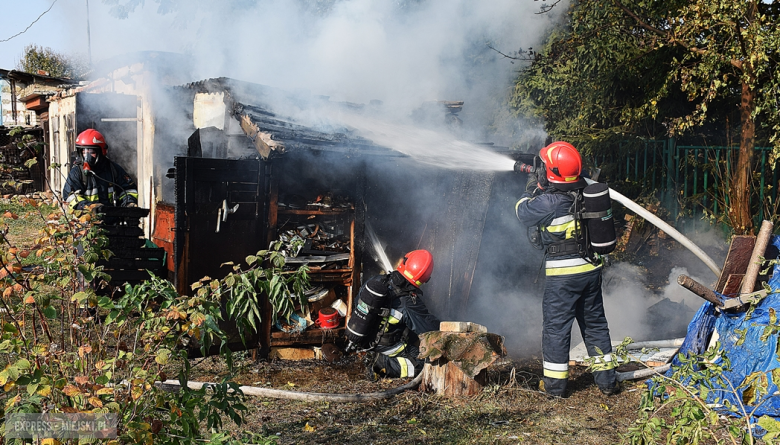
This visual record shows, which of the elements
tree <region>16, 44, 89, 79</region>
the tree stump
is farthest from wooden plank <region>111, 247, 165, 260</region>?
tree <region>16, 44, 89, 79</region>

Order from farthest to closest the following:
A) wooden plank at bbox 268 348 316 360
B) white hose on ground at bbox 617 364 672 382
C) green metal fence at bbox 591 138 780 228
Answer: green metal fence at bbox 591 138 780 228 < wooden plank at bbox 268 348 316 360 < white hose on ground at bbox 617 364 672 382

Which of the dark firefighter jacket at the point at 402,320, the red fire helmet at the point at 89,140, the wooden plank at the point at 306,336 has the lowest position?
the wooden plank at the point at 306,336

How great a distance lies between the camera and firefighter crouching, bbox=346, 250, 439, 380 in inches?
196

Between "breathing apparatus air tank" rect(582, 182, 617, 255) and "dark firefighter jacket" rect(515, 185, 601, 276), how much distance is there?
0.54 ft

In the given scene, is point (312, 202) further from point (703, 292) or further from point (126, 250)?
point (703, 292)

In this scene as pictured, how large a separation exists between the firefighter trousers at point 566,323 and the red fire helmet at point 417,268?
110 cm

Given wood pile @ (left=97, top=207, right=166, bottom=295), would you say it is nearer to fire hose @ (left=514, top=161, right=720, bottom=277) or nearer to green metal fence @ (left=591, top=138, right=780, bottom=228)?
fire hose @ (left=514, top=161, right=720, bottom=277)

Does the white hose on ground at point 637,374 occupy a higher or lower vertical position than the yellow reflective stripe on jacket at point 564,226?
lower

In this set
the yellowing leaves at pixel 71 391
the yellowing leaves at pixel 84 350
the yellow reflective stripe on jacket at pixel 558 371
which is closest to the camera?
the yellowing leaves at pixel 71 391

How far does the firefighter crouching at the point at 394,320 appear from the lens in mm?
4980

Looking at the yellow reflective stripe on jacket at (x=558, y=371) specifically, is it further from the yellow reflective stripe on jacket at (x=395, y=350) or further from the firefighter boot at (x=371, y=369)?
the firefighter boot at (x=371, y=369)

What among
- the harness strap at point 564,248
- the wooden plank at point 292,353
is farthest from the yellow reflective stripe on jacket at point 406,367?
the harness strap at point 564,248

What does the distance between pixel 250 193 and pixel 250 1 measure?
30.8 feet

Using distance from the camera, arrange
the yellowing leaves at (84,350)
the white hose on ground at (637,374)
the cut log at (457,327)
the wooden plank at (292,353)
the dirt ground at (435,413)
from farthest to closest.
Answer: the wooden plank at (292,353) → the white hose on ground at (637,374) → the cut log at (457,327) → the dirt ground at (435,413) → the yellowing leaves at (84,350)
